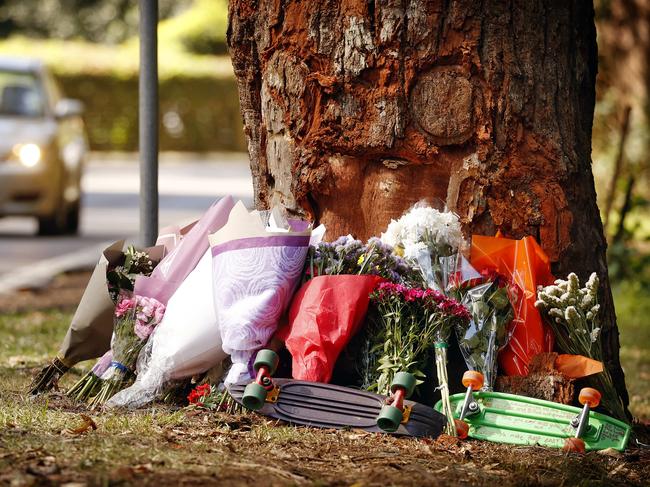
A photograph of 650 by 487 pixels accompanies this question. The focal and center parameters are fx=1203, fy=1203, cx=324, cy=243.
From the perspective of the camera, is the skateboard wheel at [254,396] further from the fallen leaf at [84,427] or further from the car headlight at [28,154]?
the car headlight at [28,154]

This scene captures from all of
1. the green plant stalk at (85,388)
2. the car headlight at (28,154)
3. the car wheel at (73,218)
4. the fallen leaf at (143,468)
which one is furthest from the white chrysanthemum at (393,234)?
the car wheel at (73,218)

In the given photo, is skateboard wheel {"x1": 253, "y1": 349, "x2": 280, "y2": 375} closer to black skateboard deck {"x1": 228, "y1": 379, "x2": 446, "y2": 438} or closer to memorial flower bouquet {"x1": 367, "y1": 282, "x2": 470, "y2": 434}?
black skateboard deck {"x1": 228, "y1": 379, "x2": 446, "y2": 438}

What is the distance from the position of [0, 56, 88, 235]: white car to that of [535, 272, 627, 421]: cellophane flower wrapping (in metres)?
8.88

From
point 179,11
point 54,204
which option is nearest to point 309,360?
point 54,204

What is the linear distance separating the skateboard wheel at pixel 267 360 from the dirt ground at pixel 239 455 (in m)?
0.21

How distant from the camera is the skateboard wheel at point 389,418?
400cm

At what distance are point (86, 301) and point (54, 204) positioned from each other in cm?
881

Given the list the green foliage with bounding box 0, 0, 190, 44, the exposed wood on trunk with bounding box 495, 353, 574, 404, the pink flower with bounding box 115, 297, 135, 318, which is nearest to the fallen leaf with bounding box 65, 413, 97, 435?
the pink flower with bounding box 115, 297, 135, 318

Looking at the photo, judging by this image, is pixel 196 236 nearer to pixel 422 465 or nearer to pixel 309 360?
pixel 309 360

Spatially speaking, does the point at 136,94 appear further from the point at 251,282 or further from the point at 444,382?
the point at 444,382

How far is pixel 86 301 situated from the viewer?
189 inches

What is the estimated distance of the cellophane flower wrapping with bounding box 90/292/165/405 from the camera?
182 inches

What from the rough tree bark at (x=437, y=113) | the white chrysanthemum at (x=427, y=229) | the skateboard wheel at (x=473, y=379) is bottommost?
the skateboard wheel at (x=473, y=379)

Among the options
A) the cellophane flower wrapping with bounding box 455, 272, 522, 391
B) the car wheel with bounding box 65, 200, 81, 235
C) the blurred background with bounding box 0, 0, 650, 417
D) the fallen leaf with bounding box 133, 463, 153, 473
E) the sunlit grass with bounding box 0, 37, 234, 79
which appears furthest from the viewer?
the sunlit grass with bounding box 0, 37, 234, 79
